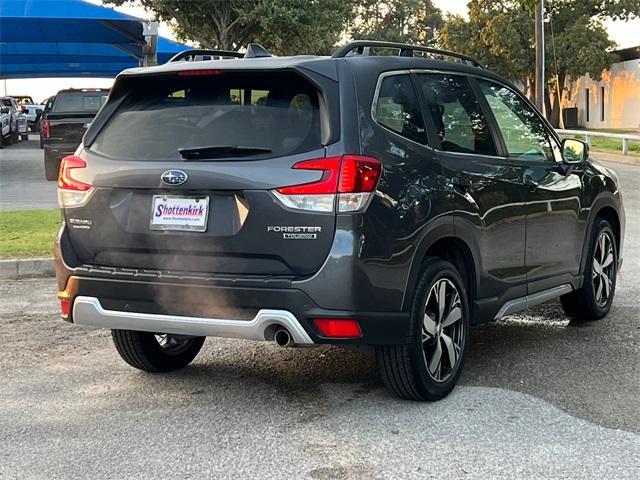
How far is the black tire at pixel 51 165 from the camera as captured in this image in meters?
19.2

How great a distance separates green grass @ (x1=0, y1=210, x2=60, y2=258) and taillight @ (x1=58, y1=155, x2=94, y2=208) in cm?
460

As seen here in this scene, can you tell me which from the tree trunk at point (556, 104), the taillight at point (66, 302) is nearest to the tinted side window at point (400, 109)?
the taillight at point (66, 302)

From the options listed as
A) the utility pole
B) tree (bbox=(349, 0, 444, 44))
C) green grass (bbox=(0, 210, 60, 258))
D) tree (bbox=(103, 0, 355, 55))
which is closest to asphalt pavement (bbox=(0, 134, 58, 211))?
green grass (bbox=(0, 210, 60, 258))

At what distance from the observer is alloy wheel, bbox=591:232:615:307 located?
6.71 meters

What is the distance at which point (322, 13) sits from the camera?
30.4 metres

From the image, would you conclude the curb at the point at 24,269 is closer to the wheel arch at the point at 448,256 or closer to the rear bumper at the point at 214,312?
the rear bumper at the point at 214,312

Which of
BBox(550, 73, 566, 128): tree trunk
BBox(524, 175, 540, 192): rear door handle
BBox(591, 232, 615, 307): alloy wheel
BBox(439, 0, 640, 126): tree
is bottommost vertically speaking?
BBox(591, 232, 615, 307): alloy wheel

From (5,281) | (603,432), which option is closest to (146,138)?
(603,432)

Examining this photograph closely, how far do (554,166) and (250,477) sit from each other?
3.35 m

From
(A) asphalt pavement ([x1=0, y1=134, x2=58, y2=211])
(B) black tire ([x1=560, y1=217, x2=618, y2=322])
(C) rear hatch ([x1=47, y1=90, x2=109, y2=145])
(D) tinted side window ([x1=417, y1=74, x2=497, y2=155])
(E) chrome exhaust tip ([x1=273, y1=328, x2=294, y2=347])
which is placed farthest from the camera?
(C) rear hatch ([x1=47, y1=90, x2=109, y2=145])

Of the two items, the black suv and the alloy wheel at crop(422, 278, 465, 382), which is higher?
the black suv

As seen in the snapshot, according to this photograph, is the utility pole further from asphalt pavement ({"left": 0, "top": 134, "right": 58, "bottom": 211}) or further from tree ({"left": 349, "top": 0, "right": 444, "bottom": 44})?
tree ({"left": 349, "top": 0, "right": 444, "bottom": 44})

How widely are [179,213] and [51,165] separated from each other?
15.8m

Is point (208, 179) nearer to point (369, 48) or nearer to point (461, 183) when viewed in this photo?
point (369, 48)
